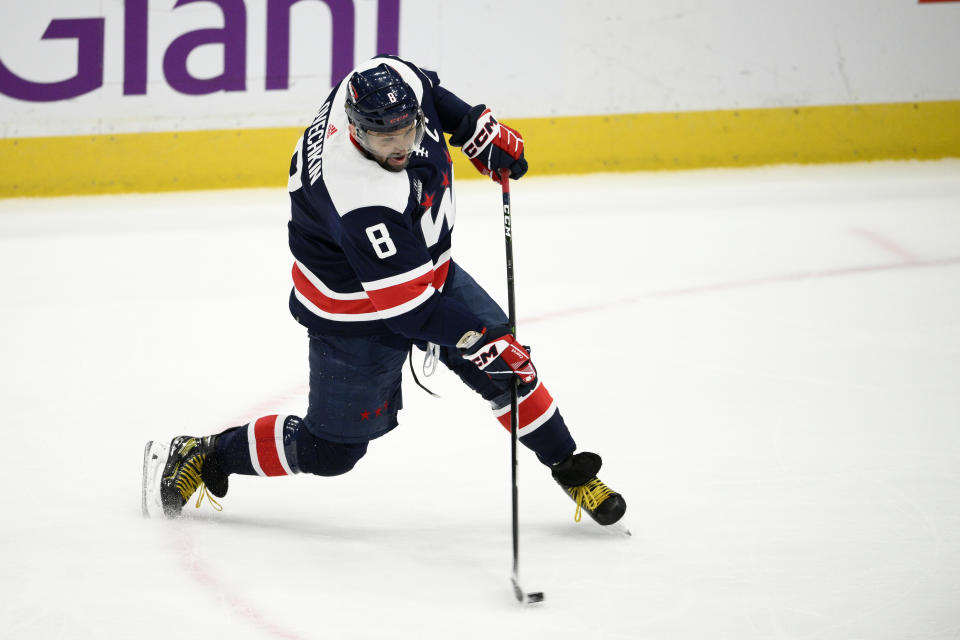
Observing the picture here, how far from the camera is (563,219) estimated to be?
5.47 metres

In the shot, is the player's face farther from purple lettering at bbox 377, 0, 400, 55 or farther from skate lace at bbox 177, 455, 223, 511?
purple lettering at bbox 377, 0, 400, 55

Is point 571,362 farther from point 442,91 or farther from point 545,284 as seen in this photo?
point 442,91

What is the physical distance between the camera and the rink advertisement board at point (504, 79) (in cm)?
589

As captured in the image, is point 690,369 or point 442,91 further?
point 690,369

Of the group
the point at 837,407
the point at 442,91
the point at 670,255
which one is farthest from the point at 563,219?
the point at 442,91

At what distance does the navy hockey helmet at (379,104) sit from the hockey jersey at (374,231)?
0.29ft

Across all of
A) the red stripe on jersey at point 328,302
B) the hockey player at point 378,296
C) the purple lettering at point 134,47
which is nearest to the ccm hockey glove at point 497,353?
the hockey player at point 378,296

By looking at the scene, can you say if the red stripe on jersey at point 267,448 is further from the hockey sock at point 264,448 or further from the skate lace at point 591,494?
the skate lace at point 591,494

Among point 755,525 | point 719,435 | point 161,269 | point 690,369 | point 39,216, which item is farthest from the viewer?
point 39,216

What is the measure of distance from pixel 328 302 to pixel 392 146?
0.46m

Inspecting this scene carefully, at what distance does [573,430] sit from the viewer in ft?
10.5

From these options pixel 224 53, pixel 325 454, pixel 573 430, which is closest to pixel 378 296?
pixel 325 454

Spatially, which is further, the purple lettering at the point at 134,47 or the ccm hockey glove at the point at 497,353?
the purple lettering at the point at 134,47

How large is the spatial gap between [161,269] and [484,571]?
9.93ft
